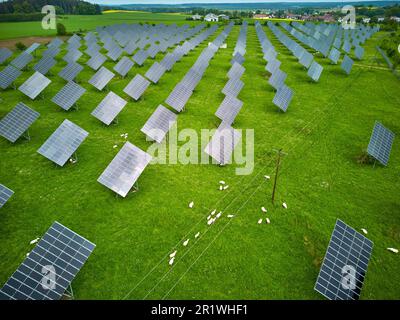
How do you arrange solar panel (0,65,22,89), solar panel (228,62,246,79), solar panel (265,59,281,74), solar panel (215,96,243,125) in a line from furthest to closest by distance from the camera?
solar panel (265,59,281,74)
solar panel (228,62,246,79)
solar panel (0,65,22,89)
solar panel (215,96,243,125)

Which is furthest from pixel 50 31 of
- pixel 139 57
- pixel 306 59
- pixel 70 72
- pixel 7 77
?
pixel 306 59

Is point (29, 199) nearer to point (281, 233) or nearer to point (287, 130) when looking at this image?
point (281, 233)

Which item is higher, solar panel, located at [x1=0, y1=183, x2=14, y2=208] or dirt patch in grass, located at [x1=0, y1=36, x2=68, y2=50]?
solar panel, located at [x1=0, y1=183, x2=14, y2=208]

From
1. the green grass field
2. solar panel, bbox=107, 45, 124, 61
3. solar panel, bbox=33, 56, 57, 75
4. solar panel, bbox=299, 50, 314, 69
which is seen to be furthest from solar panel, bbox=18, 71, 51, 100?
solar panel, bbox=299, 50, 314, 69

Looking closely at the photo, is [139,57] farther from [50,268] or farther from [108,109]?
[50,268]

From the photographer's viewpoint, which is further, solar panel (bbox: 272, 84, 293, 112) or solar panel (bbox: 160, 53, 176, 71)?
solar panel (bbox: 160, 53, 176, 71)

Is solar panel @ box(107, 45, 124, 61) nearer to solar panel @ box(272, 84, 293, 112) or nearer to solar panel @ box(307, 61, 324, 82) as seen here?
solar panel @ box(272, 84, 293, 112)

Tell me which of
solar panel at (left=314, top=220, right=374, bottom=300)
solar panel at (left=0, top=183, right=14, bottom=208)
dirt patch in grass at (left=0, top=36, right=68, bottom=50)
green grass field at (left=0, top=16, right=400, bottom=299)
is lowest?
dirt patch in grass at (left=0, top=36, right=68, bottom=50)
